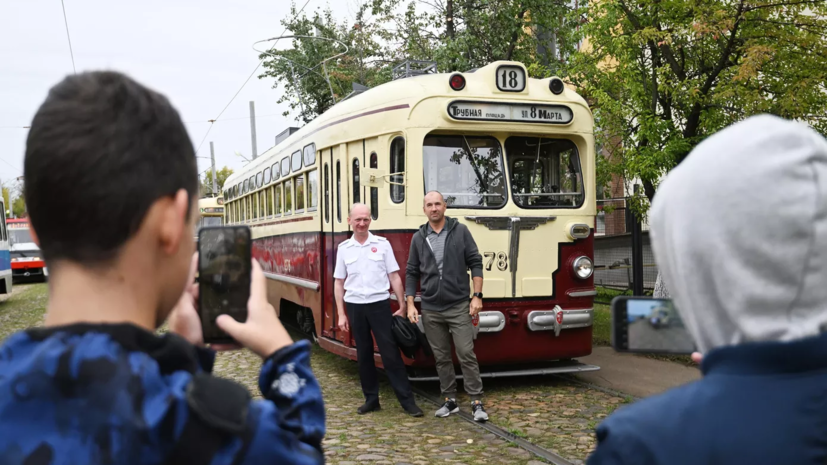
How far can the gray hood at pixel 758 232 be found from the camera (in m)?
1.22

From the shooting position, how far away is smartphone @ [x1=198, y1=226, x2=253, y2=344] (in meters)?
1.59

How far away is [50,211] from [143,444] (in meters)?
0.38

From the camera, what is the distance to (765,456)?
1.18 m

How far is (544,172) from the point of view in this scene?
8.26 m

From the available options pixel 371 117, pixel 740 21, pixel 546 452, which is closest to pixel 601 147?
pixel 740 21

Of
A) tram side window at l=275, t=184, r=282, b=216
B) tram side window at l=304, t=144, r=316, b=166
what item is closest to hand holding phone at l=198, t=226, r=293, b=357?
tram side window at l=304, t=144, r=316, b=166

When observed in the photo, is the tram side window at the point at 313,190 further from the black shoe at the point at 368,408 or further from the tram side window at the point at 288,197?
the black shoe at the point at 368,408

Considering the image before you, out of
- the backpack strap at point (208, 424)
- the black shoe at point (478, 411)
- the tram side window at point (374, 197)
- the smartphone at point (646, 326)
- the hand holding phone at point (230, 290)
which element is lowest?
the black shoe at point (478, 411)

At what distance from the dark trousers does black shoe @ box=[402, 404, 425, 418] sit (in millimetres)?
35

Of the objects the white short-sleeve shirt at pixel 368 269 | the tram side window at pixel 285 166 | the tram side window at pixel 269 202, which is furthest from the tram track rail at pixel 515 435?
the tram side window at pixel 269 202

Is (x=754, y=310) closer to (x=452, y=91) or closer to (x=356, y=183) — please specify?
(x=452, y=91)

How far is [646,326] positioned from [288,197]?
32.4ft

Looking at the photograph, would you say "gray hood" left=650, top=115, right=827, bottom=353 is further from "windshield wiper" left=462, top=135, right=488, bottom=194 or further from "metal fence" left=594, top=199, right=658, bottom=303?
"metal fence" left=594, top=199, right=658, bottom=303

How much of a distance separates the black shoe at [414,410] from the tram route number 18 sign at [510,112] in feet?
8.94
